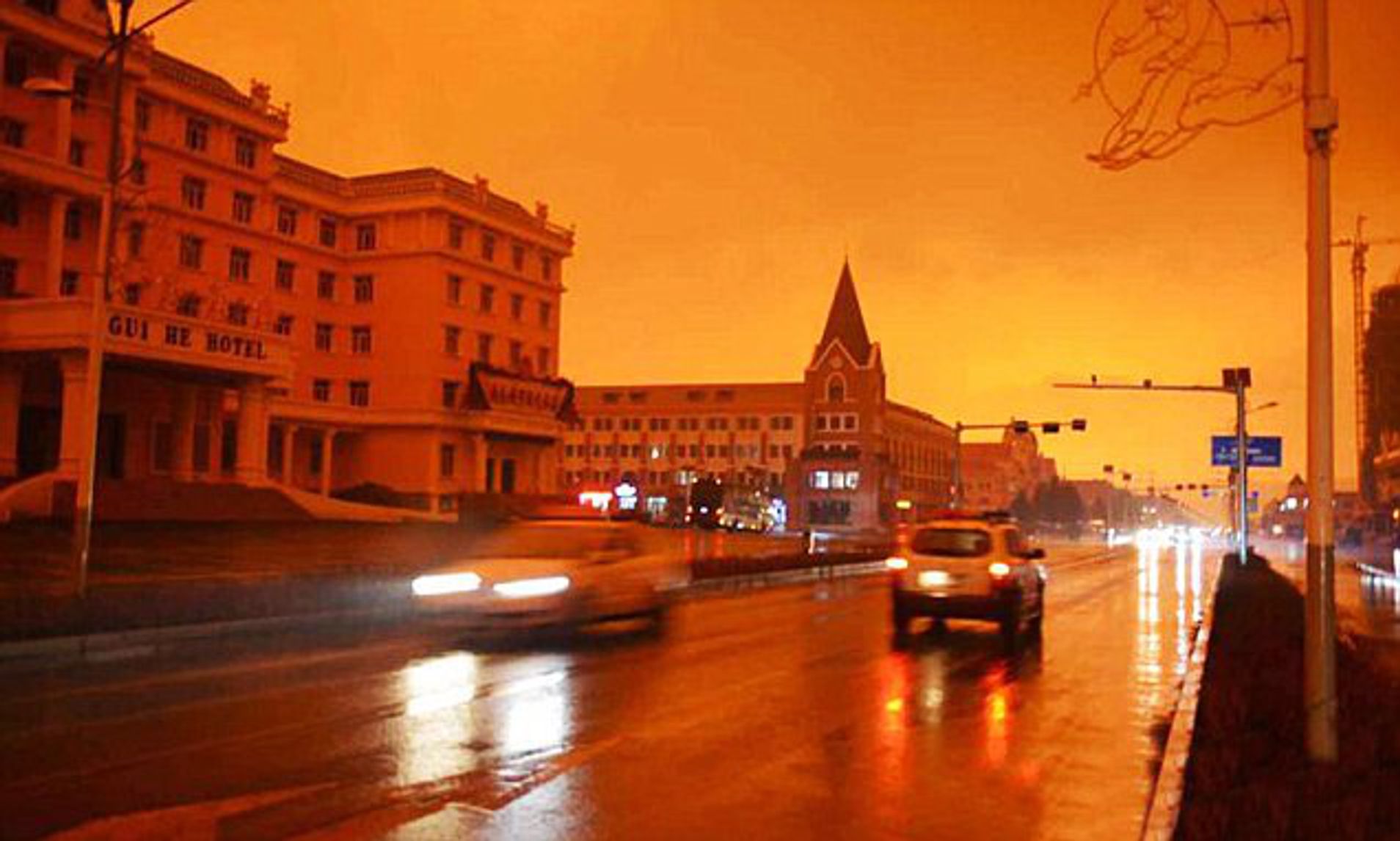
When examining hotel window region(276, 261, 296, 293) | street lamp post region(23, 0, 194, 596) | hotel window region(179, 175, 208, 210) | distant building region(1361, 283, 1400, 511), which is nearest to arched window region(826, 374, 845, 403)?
distant building region(1361, 283, 1400, 511)

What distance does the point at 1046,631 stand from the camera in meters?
20.2

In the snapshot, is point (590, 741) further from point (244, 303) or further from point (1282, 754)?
point (244, 303)

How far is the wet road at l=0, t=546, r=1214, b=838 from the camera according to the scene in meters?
7.33

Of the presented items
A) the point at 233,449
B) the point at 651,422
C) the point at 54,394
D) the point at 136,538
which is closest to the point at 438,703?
the point at 136,538

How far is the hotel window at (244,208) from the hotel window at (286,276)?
3.75 meters

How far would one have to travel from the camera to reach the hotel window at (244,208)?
57.4 metres

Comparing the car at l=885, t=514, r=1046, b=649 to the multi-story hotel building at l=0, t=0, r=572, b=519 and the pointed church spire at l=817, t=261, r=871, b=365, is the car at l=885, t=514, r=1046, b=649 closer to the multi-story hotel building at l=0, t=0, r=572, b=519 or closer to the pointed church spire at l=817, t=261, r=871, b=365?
the multi-story hotel building at l=0, t=0, r=572, b=519

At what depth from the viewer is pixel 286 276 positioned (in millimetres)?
62656

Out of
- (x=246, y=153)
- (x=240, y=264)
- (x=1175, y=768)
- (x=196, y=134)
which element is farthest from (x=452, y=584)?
(x=246, y=153)

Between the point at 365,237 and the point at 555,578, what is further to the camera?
the point at 365,237

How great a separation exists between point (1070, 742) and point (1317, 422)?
12.5 ft

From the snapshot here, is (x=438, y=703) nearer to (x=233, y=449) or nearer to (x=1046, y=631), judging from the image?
(x=1046, y=631)

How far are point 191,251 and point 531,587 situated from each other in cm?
4471

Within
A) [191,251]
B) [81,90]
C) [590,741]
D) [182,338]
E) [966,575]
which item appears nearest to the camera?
[590,741]
